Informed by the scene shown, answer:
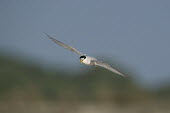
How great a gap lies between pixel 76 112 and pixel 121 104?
1241mm

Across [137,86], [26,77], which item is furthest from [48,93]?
[137,86]

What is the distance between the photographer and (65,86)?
22219 millimetres

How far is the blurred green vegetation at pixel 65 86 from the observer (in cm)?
2009

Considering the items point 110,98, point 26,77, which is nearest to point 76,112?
point 110,98

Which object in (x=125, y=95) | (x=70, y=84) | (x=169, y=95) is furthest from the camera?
(x=70, y=84)

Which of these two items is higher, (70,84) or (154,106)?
(70,84)

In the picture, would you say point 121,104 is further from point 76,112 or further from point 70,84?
point 70,84

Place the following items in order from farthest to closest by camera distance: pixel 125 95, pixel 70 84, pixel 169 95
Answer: pixel 70 84 < pixel 125 95 < pixel 169 95

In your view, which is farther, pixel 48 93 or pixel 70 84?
pixel 70 84

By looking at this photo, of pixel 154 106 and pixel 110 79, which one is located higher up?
pixel 110 79

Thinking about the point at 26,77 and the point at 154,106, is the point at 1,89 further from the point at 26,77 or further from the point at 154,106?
the point at 154,106

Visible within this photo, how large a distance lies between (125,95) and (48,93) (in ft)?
6.87

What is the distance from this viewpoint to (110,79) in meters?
21.4

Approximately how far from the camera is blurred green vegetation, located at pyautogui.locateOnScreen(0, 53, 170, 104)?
2009 centimetres
